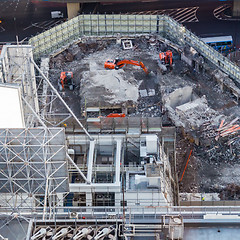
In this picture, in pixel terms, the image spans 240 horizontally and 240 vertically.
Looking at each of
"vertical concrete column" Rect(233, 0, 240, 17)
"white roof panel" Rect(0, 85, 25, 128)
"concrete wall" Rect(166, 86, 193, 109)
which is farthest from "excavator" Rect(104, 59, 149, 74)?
→ "white roof panel" Rect(0, 85, 25, 128)

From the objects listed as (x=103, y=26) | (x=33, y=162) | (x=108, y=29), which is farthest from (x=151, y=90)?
(x=33, y=162)

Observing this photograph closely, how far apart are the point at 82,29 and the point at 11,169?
2201 inches

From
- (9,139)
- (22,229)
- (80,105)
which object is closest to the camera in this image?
(22,229)

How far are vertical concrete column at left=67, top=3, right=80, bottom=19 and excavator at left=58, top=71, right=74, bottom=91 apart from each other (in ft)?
89.7

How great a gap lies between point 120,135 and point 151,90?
21.1 metres

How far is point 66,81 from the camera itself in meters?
104

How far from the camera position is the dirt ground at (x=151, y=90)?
86625 mm

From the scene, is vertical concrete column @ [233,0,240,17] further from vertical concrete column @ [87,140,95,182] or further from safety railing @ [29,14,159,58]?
vertical concrete column @ [87,140,95,182]

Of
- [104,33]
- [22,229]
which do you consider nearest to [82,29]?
[104,33]

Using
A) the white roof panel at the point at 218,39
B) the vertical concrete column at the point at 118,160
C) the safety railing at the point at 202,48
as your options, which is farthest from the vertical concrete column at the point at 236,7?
the vertical concrete column at the point at 118,160

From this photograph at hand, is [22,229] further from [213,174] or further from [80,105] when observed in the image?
[80,105]

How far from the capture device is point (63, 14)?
441 feet

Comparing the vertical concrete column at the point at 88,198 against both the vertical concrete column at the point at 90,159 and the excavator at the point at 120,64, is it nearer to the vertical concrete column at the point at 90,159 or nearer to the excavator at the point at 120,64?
the vertical concrete column at the point at 90,159

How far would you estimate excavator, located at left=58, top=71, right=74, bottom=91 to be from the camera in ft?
338
